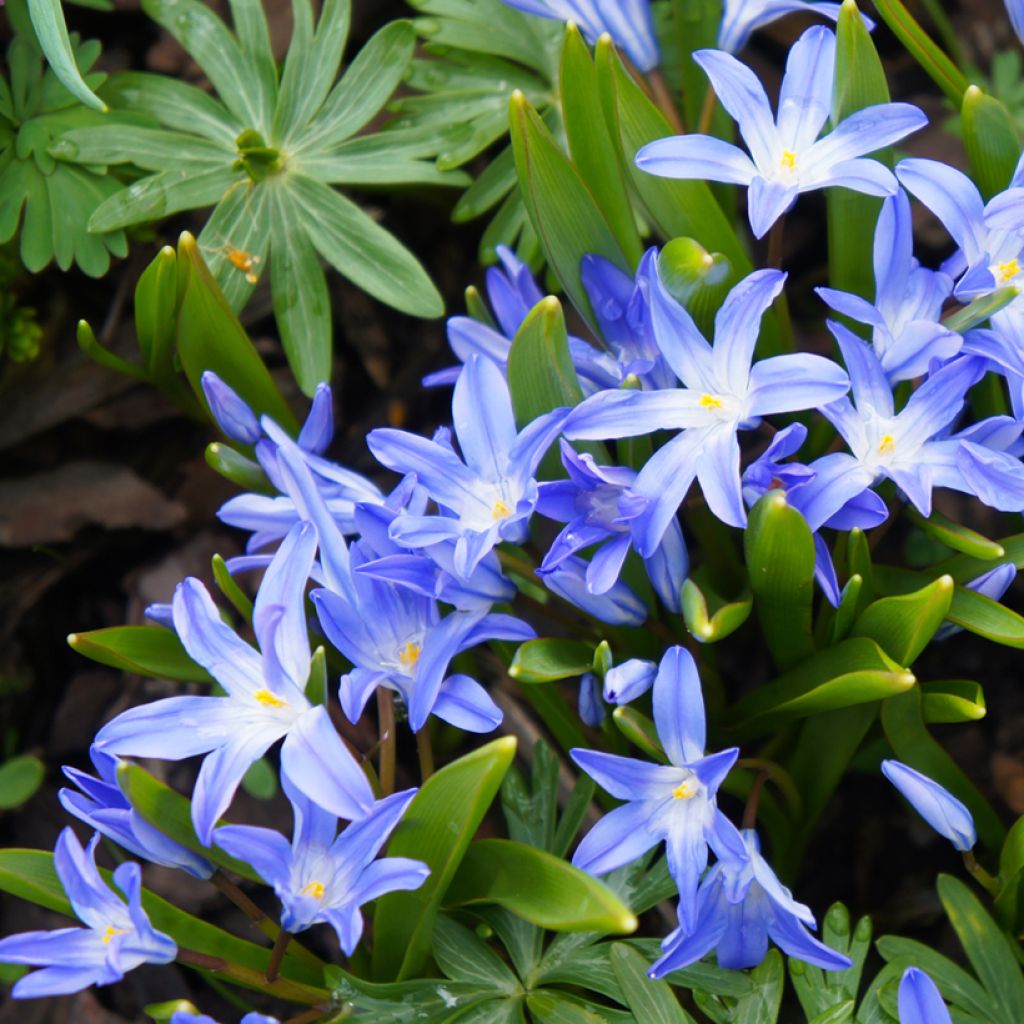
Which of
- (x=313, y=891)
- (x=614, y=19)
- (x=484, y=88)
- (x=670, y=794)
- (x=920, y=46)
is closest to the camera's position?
(x=313, y=891)

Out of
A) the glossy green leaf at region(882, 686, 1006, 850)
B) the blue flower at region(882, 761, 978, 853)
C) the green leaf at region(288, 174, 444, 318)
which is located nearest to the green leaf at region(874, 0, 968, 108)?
the green leaf at region(288, 174, 444, 318)

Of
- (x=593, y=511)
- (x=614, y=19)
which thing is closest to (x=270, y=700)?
(x=593, y=511)

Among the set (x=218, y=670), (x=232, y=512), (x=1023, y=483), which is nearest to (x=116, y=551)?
(x=232, y=512)

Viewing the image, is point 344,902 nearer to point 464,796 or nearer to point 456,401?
point 464,796

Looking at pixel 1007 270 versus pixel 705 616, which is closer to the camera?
pixel 705 616

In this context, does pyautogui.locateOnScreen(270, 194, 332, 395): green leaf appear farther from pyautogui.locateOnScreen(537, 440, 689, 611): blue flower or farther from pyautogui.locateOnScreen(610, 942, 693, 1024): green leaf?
pyautogui.locateOnScreen(610, 942, 693, 1024): green leaf

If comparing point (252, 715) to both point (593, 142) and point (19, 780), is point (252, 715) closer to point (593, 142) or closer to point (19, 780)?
point (593, 142)

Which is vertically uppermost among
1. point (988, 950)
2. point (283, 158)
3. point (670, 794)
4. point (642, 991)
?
point (283, 158)
